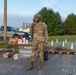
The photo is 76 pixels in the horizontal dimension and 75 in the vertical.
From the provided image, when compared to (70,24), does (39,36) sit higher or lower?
lower

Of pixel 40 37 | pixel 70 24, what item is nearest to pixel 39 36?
pixel 40 37

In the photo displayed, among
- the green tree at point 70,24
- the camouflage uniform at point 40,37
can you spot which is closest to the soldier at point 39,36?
the camouflage uniform at point 40,37

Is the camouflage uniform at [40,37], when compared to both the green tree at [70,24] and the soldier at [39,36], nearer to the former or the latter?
the soldier at [39,36]

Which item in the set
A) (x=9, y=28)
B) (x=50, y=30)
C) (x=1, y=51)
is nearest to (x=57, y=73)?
(x=1, y=51)

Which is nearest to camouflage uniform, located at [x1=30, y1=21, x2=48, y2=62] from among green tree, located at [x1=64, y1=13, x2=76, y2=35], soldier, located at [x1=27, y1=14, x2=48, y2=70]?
soldier, located at [x1=27, y1=14, x2=48, y2=70]

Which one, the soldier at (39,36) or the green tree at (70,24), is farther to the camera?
the green tree at (70,24)

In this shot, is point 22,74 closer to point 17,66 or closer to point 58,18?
point 17,66

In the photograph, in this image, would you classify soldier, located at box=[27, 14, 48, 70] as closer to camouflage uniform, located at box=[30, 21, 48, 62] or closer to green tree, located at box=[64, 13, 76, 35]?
camouflage uniform, located at box=[30, 21, 48, 62]

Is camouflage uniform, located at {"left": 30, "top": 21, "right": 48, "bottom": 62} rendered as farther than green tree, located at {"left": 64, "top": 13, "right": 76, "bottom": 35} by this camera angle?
No

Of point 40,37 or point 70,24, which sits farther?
point 70,24

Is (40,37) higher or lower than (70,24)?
lower

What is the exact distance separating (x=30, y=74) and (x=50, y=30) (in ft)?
256

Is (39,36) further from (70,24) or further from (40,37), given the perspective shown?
(70,24)

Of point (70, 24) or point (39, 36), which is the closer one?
point (39, 36)
